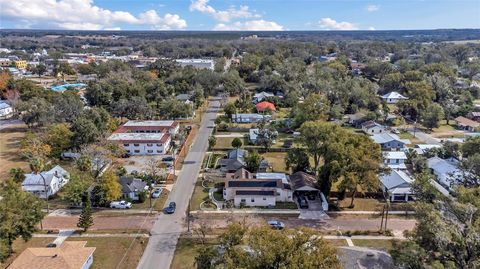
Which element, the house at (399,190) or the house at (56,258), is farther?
the house at (399,190)

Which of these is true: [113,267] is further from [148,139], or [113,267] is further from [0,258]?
[148,139]

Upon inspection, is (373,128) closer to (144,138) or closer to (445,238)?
(144,138)

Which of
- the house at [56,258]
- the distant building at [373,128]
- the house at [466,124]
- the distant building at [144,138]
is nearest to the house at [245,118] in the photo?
the distant building at [144,138]

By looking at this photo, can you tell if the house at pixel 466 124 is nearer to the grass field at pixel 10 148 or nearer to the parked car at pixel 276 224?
the parked car at pixel 276 224

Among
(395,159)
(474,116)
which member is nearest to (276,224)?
(395,159)

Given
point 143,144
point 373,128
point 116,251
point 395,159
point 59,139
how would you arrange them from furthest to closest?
1. point 373,128
2. point 143,144
3. point 59,139
4. point 395,159
5. point 116,251

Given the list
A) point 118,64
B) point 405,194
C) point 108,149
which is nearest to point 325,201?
point 405,194
